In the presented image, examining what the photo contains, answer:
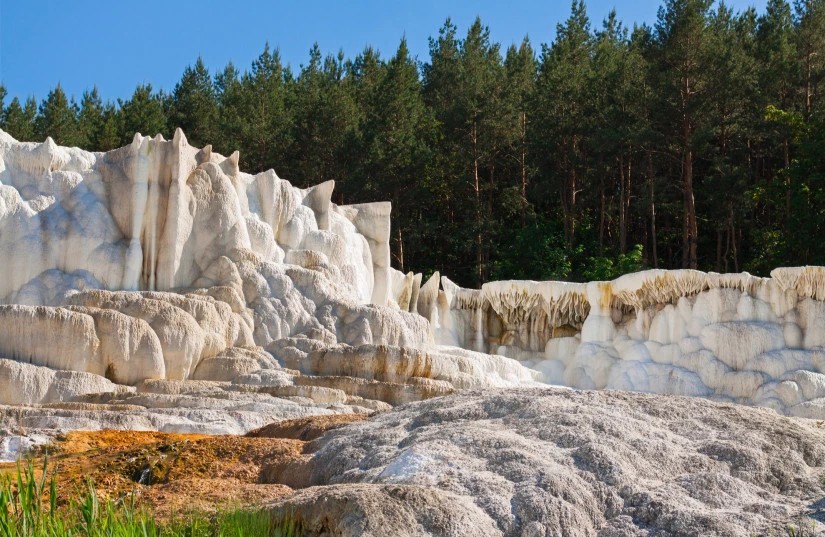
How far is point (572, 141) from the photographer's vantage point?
38375 millimetres

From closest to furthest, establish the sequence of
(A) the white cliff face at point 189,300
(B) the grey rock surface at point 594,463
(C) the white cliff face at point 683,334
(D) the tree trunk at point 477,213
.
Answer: (B) the grey rock surface at point 594,463 → (A) the white cliff face at point 189,300 → (C) the white cliff face at point 683,334 → (D) the tree trunk at point 477,213

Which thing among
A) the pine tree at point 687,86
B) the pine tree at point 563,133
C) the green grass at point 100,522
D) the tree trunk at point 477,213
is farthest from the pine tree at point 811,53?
the green grass at point 100,522

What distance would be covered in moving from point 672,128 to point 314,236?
1426 cm

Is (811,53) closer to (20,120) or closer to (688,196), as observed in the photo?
(688,196)

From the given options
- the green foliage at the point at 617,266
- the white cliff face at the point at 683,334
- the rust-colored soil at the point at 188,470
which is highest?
the green foliage at the point at 617,266

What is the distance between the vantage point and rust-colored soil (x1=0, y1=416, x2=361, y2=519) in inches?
288

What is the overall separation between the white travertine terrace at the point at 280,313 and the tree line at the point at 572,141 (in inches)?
258

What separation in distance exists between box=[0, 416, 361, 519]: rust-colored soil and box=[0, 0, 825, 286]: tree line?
83.1 feet

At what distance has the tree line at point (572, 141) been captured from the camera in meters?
33.4

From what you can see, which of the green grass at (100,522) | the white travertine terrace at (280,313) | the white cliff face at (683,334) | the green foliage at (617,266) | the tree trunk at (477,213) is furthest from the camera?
the tree trunk at (477,213)

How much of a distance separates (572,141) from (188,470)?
31.6 metres

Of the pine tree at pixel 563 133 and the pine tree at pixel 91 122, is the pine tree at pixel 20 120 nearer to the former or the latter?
the pine tree at pixel 91 122

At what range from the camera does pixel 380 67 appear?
49844 millimetres

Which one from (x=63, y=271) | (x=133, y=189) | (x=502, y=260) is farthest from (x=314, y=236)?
(x=502, y=260)
